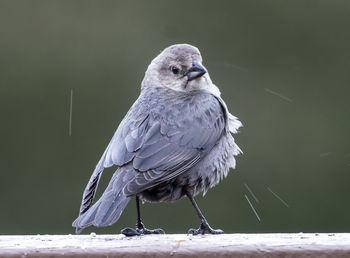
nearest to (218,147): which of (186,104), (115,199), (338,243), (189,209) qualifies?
(186,104)

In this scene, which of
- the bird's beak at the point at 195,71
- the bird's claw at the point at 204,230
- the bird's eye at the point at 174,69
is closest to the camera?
the bird's claw at the point at 204,230

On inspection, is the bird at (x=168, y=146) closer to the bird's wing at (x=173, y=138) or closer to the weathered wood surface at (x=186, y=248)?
the bird's wing at (x=173, y=138)

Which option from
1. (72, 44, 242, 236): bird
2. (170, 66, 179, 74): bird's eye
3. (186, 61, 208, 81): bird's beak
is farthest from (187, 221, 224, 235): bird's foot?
(170, 66, 179, 74): bird's eye

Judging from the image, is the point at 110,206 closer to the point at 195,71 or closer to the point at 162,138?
the point at 162,138

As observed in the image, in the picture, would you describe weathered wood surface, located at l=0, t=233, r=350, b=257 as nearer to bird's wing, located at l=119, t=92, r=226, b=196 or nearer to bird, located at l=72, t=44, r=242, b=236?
bird, located at l=72, t=44, r=242, b=236

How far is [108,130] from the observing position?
8.79 meters

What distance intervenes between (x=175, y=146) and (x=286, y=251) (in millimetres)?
1543

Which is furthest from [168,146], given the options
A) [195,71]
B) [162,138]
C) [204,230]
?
[195,71]

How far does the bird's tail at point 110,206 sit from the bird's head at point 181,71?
86cm

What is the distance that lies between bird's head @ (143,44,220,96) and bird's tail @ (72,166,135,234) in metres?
0.86

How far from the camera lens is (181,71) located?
5.25 meters

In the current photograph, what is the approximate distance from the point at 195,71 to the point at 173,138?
53cm

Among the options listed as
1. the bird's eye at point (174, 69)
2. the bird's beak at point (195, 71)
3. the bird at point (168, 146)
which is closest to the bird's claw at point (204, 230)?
the bird at point (168, 146)

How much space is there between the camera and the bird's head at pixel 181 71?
205 inches
